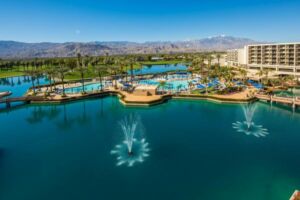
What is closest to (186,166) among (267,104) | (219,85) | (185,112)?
(185,112)

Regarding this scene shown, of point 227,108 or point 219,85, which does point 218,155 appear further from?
point 219,85

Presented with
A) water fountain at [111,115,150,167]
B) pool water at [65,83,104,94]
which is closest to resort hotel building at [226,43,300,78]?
water fountain at [111,115,150,167]

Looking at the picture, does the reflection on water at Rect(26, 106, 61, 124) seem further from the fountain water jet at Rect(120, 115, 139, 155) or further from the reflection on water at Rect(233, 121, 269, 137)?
the reflection on water at Rect(233, 121, 269, 137)

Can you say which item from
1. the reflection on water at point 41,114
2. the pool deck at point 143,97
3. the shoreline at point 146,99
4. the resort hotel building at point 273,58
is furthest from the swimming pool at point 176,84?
the resort hotel building at point 273,58

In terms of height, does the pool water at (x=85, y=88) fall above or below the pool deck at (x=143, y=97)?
above

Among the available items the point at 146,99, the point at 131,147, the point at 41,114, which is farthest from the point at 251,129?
the point at 41,114

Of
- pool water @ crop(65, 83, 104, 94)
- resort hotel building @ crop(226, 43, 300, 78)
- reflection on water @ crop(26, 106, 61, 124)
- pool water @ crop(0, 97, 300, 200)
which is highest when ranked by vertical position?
resort hotel building @ crop(226, 43, 300, 78)

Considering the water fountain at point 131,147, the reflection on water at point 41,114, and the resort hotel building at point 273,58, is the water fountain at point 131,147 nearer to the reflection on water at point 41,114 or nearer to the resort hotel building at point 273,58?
the reflection on water at point 41,114
